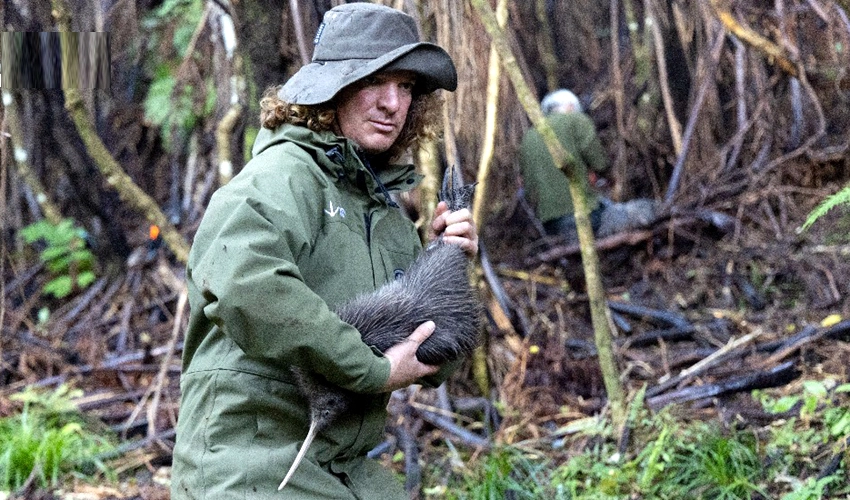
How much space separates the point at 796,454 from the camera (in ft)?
13.7

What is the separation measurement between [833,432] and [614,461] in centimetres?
105

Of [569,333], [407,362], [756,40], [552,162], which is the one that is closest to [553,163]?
[552,162]

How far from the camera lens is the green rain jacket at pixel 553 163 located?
812 cm

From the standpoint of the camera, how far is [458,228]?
2.81 meters

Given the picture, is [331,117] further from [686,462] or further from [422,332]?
[686,462]

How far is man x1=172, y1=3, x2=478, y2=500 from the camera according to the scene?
7.19ft

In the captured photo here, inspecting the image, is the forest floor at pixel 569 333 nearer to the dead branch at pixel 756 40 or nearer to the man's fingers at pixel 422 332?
the dead branch at pixel 756 40

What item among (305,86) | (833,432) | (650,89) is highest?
(305,86)

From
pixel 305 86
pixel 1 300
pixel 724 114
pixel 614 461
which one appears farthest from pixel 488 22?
pixel 724 114

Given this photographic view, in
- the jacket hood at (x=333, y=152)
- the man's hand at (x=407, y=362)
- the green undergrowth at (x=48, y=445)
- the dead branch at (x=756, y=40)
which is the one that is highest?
the jacket hood at (x=333, y=152)

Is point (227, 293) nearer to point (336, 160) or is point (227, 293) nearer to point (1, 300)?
point (336, 160)

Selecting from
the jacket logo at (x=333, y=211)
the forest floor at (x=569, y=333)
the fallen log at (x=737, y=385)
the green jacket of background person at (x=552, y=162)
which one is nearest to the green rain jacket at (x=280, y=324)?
the jacket logo at (x=333, y=211)

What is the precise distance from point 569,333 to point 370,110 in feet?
12.6

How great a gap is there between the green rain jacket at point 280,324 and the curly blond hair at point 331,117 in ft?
0.22
